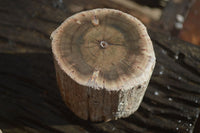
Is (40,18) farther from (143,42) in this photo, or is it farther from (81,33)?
(143,42)

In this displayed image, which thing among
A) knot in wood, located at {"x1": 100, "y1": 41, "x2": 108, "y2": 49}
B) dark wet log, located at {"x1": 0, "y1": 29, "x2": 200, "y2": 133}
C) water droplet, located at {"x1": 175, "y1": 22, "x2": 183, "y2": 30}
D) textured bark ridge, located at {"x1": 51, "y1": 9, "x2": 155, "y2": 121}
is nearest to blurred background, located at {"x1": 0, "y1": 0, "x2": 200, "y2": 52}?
water droplet, located at {"x1": 175, "y1": 22, "x2": 183, "y2": 30}

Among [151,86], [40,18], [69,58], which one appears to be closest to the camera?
[69,58]

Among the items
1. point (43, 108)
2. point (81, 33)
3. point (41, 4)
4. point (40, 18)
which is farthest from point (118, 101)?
point (41, 4)

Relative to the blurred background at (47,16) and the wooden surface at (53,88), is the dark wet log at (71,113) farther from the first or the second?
the blurred background at (47,16)

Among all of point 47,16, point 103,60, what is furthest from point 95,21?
point 47,16

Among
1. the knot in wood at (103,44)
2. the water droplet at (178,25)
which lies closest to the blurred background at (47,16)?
the water droplet at (178,25)

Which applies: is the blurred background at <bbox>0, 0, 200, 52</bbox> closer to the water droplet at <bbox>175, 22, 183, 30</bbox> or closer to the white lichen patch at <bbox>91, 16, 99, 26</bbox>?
the water droplet at <bbox>175, 22, 183, 30</bbox>

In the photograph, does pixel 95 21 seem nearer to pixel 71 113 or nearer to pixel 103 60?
pixel 103 60
